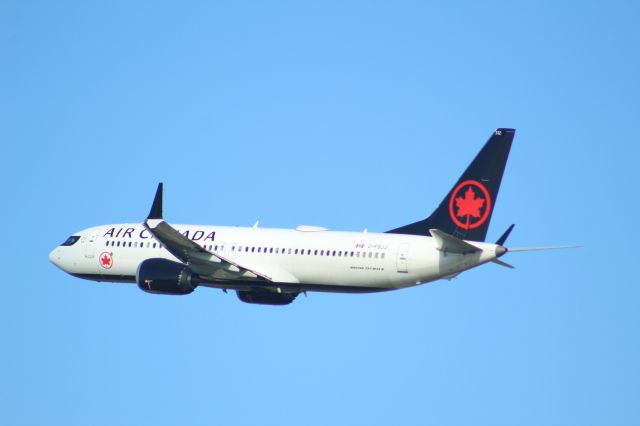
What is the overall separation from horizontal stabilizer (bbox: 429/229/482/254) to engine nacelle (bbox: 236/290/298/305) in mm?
11808

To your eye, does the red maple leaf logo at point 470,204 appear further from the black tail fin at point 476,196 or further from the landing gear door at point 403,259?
the landing gear door at point 403,259

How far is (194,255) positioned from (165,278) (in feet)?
6.98

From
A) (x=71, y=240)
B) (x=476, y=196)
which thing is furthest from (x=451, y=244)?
(x=71, y=240)

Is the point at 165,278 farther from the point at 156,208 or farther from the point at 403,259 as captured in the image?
the point at 403,259

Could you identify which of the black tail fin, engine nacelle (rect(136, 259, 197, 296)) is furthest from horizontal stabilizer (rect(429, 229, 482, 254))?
engine nacelle (rect(136, 259, 197, 296))

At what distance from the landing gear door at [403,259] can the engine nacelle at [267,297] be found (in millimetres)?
8951

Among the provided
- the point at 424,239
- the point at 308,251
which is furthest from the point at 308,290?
the point at 424,239

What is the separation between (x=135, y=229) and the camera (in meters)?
89.8

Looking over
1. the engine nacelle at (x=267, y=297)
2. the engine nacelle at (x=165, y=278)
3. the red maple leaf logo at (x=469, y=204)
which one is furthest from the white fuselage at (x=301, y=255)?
the engine nacelle at (x=267, y=297)

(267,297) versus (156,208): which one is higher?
(156,208)

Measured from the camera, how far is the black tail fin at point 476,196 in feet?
263

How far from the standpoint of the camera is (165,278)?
83875mm

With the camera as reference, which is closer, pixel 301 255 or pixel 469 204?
pixel 469 204

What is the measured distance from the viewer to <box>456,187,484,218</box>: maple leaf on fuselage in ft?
263
